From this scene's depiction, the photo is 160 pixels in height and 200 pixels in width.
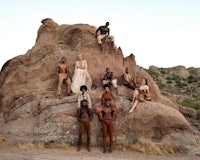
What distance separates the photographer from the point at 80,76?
536 inches

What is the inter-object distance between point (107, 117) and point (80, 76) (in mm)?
2263

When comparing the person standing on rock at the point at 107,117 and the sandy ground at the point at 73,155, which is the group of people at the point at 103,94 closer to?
the person standing on rock at the point at 107,117

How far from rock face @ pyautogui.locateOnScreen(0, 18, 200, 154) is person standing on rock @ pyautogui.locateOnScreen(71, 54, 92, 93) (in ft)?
1.34

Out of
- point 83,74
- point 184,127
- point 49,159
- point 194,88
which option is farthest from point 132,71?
point 194,88

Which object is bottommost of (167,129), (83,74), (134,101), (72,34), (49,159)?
(49,159)

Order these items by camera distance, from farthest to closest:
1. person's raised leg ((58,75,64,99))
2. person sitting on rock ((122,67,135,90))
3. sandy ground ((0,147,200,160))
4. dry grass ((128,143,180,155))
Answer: person sitting on rock ((122,67,135,90))
person's raised leg ((58,75,64,99))
dry grass ((128,143,180,155))
sandy ground ((0,147,200,160))

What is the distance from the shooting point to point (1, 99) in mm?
14445

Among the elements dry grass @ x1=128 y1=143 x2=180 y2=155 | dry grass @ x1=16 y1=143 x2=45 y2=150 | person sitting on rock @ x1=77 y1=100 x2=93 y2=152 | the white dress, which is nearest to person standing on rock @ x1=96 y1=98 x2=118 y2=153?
person sitting on rock @ x1=77 y1=100 x2=93 y2=152

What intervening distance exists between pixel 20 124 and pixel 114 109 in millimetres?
3349

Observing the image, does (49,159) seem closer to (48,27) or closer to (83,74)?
(83,74)

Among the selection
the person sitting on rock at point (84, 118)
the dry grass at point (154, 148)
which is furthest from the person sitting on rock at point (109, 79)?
the dry grass at point (154, 148)

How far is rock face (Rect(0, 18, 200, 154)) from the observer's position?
1235 centimetres

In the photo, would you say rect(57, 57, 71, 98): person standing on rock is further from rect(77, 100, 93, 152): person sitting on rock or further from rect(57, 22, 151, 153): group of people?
rect(77, 100, 93, 152): person sitting on rock

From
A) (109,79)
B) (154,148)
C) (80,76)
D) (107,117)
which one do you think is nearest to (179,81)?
(109,79)
